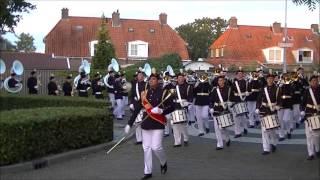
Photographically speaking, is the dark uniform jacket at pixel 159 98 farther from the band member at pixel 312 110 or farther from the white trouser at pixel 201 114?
the white trouser at pixel 201 114

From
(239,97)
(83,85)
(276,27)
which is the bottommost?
(239,97)

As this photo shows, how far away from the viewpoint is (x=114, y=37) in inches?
2260

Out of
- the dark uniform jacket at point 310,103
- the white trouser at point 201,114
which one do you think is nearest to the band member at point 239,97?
the white trouser at point 201,114

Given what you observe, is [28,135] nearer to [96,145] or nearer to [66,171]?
[66,171]

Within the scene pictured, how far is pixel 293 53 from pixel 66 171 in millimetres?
54777

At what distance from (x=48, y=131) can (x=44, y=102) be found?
653 centimetres

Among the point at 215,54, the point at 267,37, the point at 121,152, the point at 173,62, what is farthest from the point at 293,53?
the point at 121,152

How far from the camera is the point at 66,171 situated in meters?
11.6

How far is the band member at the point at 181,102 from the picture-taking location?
1516 centimetres

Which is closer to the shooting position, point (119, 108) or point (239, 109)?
point (239, 109)

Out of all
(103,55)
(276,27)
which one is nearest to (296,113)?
(103,55)

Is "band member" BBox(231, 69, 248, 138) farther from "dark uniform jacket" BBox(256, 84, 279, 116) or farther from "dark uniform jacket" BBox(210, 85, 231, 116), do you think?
"dark uniform jacket" BBox(256, 84, 279, 116)

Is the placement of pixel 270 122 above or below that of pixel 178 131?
above

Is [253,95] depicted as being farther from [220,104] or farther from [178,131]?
A: [178,131]
